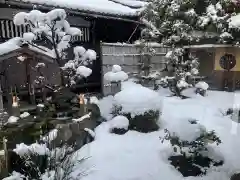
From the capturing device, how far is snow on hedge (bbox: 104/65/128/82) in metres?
4.75

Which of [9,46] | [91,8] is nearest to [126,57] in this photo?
[91,8]

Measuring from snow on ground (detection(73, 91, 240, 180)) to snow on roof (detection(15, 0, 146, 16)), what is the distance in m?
2.18

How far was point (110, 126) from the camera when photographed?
3.72 metres

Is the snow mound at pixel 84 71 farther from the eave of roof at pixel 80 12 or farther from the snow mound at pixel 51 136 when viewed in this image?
the snow mound at pixel 51 136

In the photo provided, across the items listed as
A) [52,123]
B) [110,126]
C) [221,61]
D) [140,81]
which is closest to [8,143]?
[52,123]

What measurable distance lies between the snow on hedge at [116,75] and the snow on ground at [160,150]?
1.64 m

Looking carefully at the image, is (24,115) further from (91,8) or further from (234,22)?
(234,22)

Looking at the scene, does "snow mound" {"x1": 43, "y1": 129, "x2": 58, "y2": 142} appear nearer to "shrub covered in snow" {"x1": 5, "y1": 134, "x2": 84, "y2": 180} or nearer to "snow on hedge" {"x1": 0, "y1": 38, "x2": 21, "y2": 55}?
"shrub covered in snow" {"x1": 5, "y1": 134, "x2": 84, "y2": 180}

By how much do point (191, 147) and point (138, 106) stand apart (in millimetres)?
1131

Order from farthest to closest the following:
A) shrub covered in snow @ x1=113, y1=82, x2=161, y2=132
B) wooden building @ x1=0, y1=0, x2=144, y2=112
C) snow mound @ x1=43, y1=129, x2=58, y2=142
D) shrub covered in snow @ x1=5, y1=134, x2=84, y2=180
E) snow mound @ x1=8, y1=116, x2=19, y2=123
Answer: wooden building @ x1=0, y1=0, x2=144, y2=112, shrub covered in snow @ x1=113, y1=82, x2=161, y2=132, snow mound @ x1=8, y1=116, x2=19, y2=123, snow mound @ x1=43, y1=129, x2=58, y2=142, shrub covered in snow @ x1=5, y1=134, x2=84, y2=180

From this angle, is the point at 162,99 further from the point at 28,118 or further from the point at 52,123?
the point at 28,118

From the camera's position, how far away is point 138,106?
3799 millimetres

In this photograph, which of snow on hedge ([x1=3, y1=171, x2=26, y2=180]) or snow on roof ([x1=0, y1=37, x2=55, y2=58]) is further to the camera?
snow on roof ([x1=0, y1=37, x2=55, y2=58])

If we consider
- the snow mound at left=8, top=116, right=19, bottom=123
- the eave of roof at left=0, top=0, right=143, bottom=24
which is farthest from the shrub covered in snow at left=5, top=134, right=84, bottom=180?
the eave of roof at left=0, top=0, right=143, bottom=24
